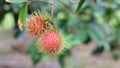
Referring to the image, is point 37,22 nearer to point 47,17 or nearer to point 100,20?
point 47,17

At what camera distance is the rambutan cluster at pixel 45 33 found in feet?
4.56

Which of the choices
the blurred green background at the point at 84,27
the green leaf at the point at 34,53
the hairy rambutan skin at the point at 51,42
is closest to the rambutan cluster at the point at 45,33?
the hairy rambutan skin at the point at 51,42

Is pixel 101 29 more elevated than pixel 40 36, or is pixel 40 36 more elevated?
pixel 40 36

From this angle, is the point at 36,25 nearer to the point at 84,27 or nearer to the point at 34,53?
the point at 34,53

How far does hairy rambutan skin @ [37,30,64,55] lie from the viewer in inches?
54.6

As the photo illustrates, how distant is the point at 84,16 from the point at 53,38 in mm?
1776

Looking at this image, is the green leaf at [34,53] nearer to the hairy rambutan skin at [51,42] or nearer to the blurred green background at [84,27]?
the blurred green background at [84,27]

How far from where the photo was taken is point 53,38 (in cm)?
142

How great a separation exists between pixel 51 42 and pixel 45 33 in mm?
56

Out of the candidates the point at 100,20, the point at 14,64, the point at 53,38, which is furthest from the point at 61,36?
the point at 14,64

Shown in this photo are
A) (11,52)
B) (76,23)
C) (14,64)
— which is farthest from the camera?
(11,52)

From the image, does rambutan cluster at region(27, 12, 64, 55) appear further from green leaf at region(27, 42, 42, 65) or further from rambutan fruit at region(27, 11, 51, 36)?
green leaf at region(27, 42, 42, 65)

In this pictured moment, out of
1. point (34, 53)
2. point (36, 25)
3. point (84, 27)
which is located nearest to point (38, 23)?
point (36, 25)

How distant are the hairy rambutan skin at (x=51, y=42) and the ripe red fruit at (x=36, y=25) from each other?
26mm
